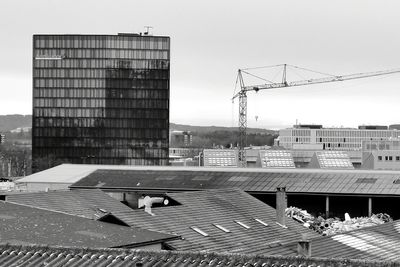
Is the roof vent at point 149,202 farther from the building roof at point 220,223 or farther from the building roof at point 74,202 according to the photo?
the building roof at point 74,202

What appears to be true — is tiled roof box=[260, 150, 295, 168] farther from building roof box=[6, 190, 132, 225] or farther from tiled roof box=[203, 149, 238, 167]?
building roof box=[6, 190, 132, 225]

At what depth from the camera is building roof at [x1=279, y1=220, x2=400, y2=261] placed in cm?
3012

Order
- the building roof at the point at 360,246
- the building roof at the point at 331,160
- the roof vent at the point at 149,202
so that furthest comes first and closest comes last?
the building roof at the point at 331,160, the roof vent at the point at 149,202, the building roof at the point at 360,246

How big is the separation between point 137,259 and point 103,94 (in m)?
129

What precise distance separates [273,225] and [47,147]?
108481mm

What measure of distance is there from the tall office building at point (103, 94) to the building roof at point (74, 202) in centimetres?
9732

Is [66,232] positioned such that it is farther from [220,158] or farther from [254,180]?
[220,158]

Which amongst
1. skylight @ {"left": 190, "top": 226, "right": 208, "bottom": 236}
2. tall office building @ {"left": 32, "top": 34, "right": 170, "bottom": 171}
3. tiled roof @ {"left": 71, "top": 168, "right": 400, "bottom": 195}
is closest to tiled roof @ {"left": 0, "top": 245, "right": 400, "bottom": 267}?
→ skylight @ {"left": 190, "top": 226, "right": 208, "bottom": 236}

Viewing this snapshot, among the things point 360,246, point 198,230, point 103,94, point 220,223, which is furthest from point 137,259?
point 103,94

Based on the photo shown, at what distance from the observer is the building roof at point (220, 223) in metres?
34.6

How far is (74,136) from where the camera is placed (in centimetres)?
14550

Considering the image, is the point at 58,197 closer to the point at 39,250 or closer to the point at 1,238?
the point at 1,238

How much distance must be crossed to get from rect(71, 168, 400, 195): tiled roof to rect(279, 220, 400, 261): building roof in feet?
92.3

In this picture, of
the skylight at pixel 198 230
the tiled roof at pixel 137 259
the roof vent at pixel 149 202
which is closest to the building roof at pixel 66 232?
the roof vent at pixel 149 202
